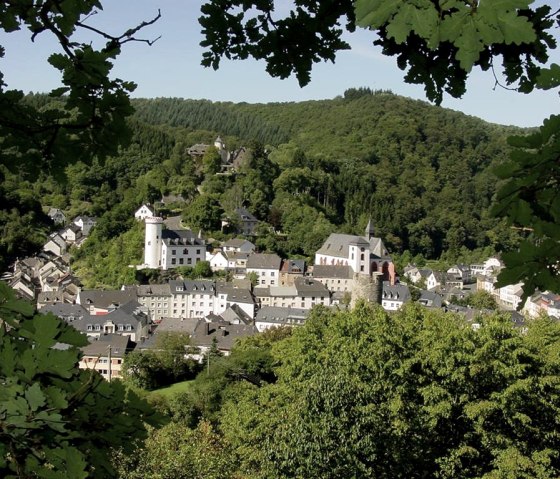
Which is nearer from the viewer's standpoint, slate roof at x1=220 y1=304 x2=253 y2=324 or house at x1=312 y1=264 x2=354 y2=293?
slate roof at x1=220 y1=304 x2=253 y2=324

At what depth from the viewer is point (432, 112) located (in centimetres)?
13138

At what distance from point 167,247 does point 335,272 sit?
46.9 feet

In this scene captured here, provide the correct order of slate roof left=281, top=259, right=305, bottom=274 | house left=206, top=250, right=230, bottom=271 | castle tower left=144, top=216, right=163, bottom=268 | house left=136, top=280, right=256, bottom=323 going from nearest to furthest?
house left=136, top=280, right=256, bottom=323 → castle tower left=144, top=216, right=163, bottom=268 → slate roof left=281, top=259, right=305, bottom=274 → house left=206, top=250, right=230, bottom=271

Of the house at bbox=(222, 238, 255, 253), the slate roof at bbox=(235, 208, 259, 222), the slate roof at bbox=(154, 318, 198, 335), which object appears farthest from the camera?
the slate roof at bbox=(235, 208, 259, 222)

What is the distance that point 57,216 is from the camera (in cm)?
6538

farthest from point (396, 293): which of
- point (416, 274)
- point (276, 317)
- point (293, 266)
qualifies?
point (416, 274)

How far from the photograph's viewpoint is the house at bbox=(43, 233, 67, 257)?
5978 centimetres

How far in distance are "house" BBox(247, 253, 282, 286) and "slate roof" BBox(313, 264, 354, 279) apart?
3325 mm

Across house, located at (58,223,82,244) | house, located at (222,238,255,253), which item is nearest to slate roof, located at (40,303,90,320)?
house, located at (222,238,255,253)

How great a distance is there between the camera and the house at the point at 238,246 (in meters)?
53.8

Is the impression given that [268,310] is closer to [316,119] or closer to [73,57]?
[73,57]

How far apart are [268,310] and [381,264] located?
14.2 m

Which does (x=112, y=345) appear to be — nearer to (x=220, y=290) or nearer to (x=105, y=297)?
(x=105, y=297)

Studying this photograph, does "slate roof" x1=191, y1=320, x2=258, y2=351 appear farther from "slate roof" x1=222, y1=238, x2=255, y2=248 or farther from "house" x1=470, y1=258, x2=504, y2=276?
"house" x1=470, y1=258, x2=504, y2=276
